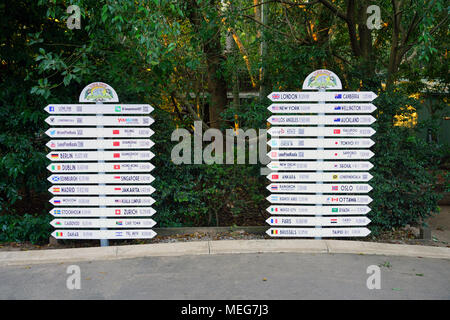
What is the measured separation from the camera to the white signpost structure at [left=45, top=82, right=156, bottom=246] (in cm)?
641

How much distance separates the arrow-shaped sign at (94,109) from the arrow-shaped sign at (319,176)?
2.13 meters

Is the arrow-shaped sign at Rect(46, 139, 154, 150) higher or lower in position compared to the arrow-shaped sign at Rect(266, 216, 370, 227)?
higher

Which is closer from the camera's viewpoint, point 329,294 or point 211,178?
point 329,294

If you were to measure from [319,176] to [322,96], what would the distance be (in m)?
1.15

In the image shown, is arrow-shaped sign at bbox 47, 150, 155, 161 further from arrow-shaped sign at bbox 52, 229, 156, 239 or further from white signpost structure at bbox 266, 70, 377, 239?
white signpost structure at bbox 266, 70, 377, 239

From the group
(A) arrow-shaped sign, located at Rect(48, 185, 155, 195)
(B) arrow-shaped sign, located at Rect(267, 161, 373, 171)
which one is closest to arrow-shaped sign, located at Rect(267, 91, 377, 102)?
(B) arrow-shaped sign, located at Rect(267, 161, 373, 171)

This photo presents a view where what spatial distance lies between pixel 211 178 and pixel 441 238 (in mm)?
4102

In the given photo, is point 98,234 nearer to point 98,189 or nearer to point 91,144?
point 98,189

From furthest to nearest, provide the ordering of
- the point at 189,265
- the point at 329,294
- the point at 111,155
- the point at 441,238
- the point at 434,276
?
the point at 441,238 → the point at 111,155 → the point at 189,265 → the point at 434,276 → the point at 329,294

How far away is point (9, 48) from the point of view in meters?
7.08

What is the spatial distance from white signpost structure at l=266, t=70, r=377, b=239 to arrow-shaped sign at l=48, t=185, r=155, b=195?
1.87 meters

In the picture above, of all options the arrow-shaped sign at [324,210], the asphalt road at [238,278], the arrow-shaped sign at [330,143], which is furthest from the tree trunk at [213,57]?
the asphalt road at [238,278]

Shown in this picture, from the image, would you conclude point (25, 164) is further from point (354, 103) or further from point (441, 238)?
point (441, 238)

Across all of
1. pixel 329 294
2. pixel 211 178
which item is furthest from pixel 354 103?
pixel 329 294
